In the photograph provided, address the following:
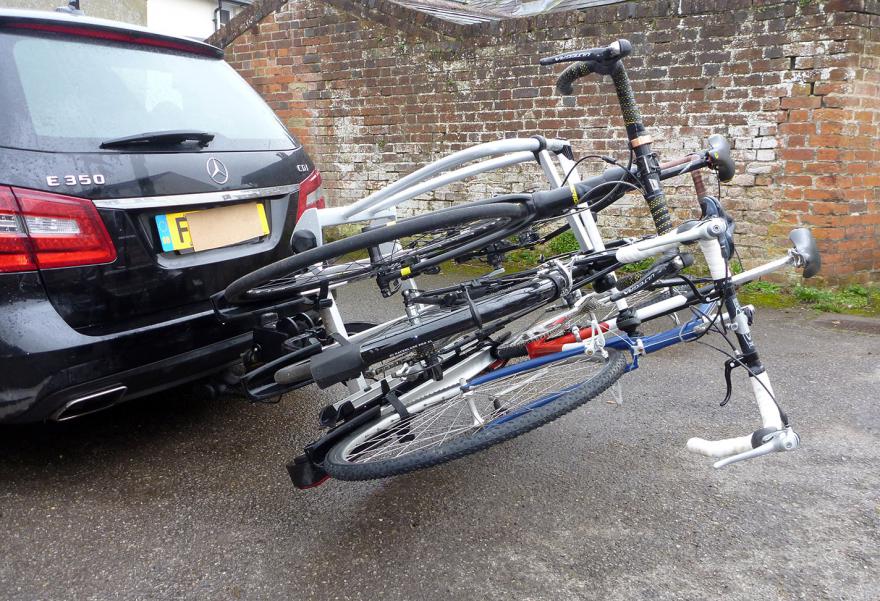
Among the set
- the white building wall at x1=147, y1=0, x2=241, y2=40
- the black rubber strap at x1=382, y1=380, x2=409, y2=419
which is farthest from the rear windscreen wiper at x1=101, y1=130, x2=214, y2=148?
the white building wall at x1=147, y1=0, x2=241, y2=40

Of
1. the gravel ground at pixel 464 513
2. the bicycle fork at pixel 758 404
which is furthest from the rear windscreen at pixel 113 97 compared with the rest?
the bicycle fork at pixel 758 404

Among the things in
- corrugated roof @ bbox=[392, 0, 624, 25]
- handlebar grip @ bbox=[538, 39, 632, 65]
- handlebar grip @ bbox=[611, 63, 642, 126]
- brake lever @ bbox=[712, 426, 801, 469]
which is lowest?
brake lever @ bbox=[712, 426, 801, 469]

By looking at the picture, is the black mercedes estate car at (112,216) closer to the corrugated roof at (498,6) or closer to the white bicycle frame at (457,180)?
the white bicycle frame at (457,180)

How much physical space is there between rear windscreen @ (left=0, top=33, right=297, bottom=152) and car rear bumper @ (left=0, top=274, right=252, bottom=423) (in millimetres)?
539

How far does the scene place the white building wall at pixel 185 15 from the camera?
23188mm

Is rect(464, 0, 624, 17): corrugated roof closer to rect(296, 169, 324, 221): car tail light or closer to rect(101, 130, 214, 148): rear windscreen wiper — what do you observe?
rect(296, 169, 324, 221): car tail light

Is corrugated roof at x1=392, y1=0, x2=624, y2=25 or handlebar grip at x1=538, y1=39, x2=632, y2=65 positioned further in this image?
corrugated roof at x1=392, y1=0, x2=624, y2=25

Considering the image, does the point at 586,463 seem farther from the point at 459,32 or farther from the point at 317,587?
the point at 459,32

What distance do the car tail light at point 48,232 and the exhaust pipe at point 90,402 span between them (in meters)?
0.47

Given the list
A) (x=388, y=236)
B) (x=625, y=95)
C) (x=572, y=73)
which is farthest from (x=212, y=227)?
(x=625, y=95)

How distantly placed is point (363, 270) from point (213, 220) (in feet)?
2.41

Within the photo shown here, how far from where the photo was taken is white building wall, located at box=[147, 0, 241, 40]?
2319 centimetres

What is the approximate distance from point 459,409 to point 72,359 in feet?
4.40

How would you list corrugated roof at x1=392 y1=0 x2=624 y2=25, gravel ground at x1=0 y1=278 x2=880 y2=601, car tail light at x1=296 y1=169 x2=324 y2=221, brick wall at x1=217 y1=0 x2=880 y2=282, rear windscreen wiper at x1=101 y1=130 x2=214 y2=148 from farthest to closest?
corrugated roof at x1=392 y1=0 x2=624 y2=25, brick wall at x1=217 y1=0 x2=880 y2=282, car tail light at x1=296 y1=169 x2=324 y2=221, rear windscreen wiper at x1=101 y1=130 x2=214 y2=148, gravel ground at x1=0 y1=278 x2=880 y2=601
